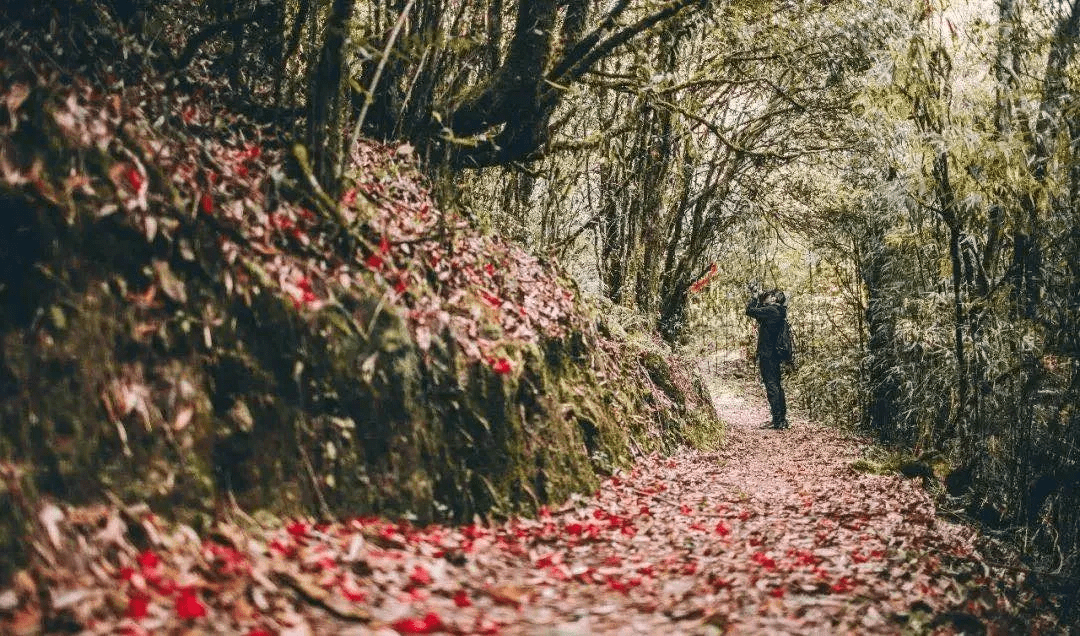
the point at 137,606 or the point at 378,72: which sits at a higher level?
the point at 378,72

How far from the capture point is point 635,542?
197 inches

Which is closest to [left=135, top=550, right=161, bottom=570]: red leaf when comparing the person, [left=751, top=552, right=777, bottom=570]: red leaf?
[left=751, top=552, right=777, bottom=570]: red leaf

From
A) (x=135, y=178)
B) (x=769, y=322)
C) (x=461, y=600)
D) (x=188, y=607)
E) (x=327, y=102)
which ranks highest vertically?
(x=327, y=102)

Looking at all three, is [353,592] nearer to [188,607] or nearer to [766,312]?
[188,607]

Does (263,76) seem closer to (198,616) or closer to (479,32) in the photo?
(479,32)

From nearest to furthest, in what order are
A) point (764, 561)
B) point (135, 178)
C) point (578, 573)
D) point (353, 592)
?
point (353, 592)
point (135, 178)
point (578, 573)
point (764, 561)

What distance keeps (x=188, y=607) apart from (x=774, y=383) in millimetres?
11528

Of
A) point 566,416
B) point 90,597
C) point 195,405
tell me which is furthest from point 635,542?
point 90,597

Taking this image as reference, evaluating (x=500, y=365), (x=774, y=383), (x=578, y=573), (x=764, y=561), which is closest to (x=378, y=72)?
(x=500, y=365)

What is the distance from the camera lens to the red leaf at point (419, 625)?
2967 mm

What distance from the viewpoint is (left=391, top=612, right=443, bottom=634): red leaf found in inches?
117

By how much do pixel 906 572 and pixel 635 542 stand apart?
175 centimetres

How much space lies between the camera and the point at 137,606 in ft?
8.20

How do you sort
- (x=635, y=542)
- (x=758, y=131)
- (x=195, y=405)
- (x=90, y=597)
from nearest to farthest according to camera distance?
1. (x=90, y=597)
2. (x=195, y=405)
3. (x=635, y=542)
4. (x=758, y=131)
